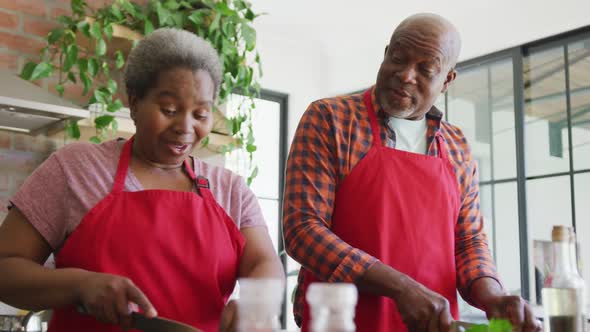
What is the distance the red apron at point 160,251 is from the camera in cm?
118

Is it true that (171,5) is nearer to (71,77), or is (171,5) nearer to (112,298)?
(71,77)

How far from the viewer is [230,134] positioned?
301 cm

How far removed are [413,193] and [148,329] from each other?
0.72 m

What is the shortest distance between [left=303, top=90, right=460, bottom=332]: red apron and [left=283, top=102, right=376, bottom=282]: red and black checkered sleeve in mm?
51

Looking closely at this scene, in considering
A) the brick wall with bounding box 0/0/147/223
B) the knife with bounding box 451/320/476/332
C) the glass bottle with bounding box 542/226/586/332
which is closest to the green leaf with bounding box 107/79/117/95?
the brick wall with bounding box 0/0/147/223

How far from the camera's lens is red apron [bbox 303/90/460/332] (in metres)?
1.38

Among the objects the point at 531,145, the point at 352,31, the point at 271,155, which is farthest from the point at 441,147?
the point at 271,155

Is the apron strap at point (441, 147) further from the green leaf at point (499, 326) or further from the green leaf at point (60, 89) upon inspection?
the green leaf at point (60, 89)

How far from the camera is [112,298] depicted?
3.21ft

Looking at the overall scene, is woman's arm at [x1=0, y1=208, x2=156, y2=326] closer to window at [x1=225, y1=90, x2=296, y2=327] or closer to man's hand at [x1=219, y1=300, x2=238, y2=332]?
man's hand at [x1=219, y1=300, x2=238, y2=332]

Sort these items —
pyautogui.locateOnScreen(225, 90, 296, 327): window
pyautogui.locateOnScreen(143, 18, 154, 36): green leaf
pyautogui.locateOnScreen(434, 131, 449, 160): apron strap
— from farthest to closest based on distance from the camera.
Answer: pyautogui.locateOnScreen(225, 90, 296, 327): window → pyautogui.locateOnScreen(143, 18, 154, 36): green leaf → pyautogui.locateOnScreen(434, 131, 449, 160): apron strap

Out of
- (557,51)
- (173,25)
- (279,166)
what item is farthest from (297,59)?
(173,25)

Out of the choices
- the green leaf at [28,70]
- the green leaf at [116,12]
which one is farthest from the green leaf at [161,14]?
the green leaf at [28,70]

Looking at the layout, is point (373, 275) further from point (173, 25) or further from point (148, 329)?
point (173, 25)
